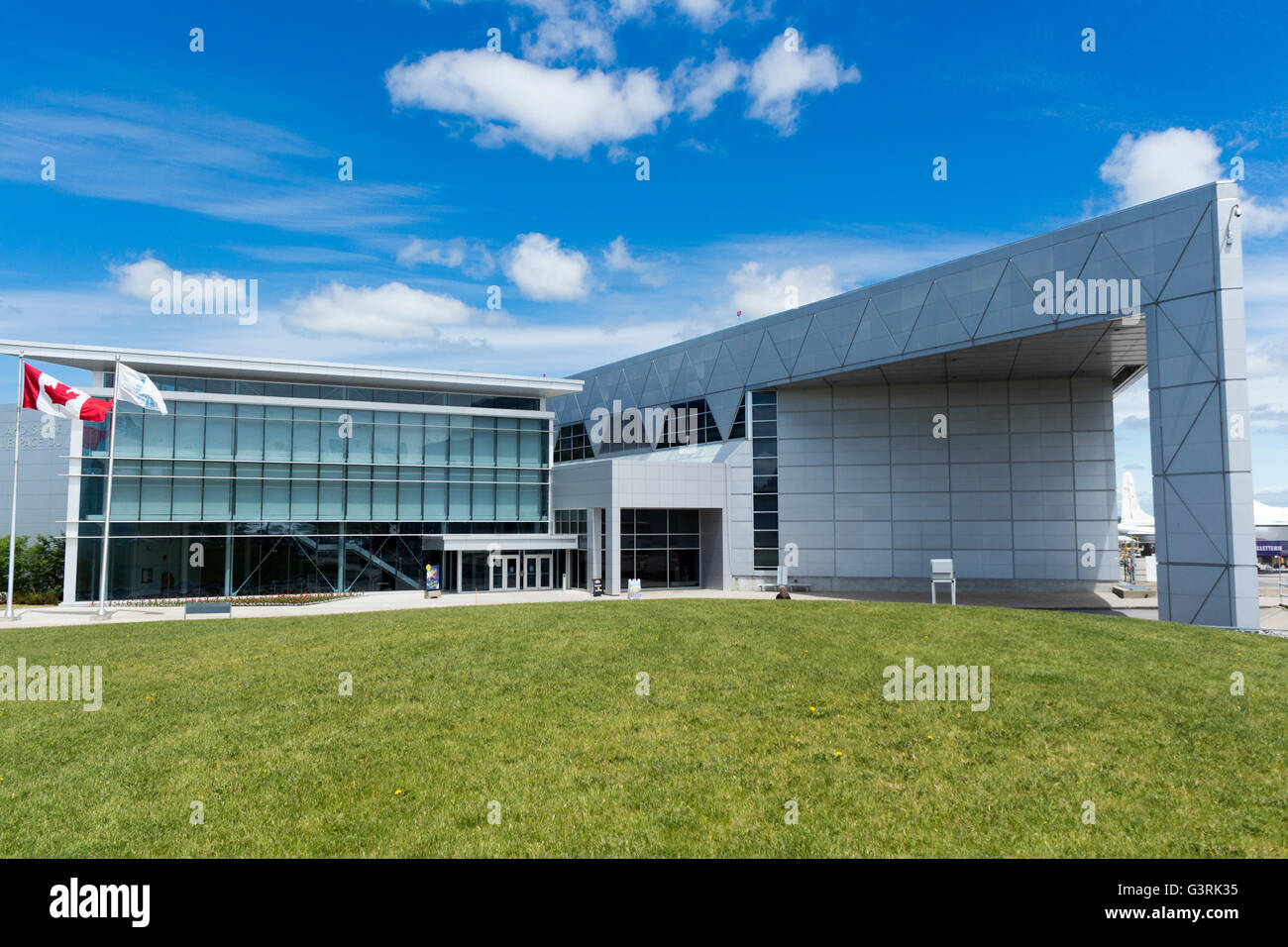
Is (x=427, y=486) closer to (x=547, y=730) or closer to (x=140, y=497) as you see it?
(x=140, y=497)

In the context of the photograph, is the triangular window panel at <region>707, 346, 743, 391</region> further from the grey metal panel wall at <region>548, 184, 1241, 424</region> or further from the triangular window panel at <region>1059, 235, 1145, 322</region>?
the triangular window panel at <region>1059, 235, 1145, 322</region>

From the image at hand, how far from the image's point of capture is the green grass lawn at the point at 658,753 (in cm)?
702

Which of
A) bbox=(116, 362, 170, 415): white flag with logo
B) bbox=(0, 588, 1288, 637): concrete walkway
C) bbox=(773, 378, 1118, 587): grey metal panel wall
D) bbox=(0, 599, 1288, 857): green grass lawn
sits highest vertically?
bbox=(116, 362, 170, 415): white flag with logo

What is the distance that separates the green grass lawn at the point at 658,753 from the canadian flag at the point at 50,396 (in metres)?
16.8

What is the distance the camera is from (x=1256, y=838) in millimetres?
6781

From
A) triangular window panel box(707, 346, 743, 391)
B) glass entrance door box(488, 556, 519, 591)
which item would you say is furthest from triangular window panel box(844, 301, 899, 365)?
glass entrance door box(488, 556, 519, 591)

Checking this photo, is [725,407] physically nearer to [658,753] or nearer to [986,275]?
[986,275]

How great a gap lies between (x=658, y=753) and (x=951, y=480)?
34.7 meters

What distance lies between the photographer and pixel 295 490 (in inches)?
1570

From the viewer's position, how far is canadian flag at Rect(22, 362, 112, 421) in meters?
28.4

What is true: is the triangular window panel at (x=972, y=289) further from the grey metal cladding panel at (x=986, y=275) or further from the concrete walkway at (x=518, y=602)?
the concrete walkway at (x=518, y=602)

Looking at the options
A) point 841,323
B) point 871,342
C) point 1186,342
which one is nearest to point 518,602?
point 871,342

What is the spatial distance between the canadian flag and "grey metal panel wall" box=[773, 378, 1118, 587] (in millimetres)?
30504
